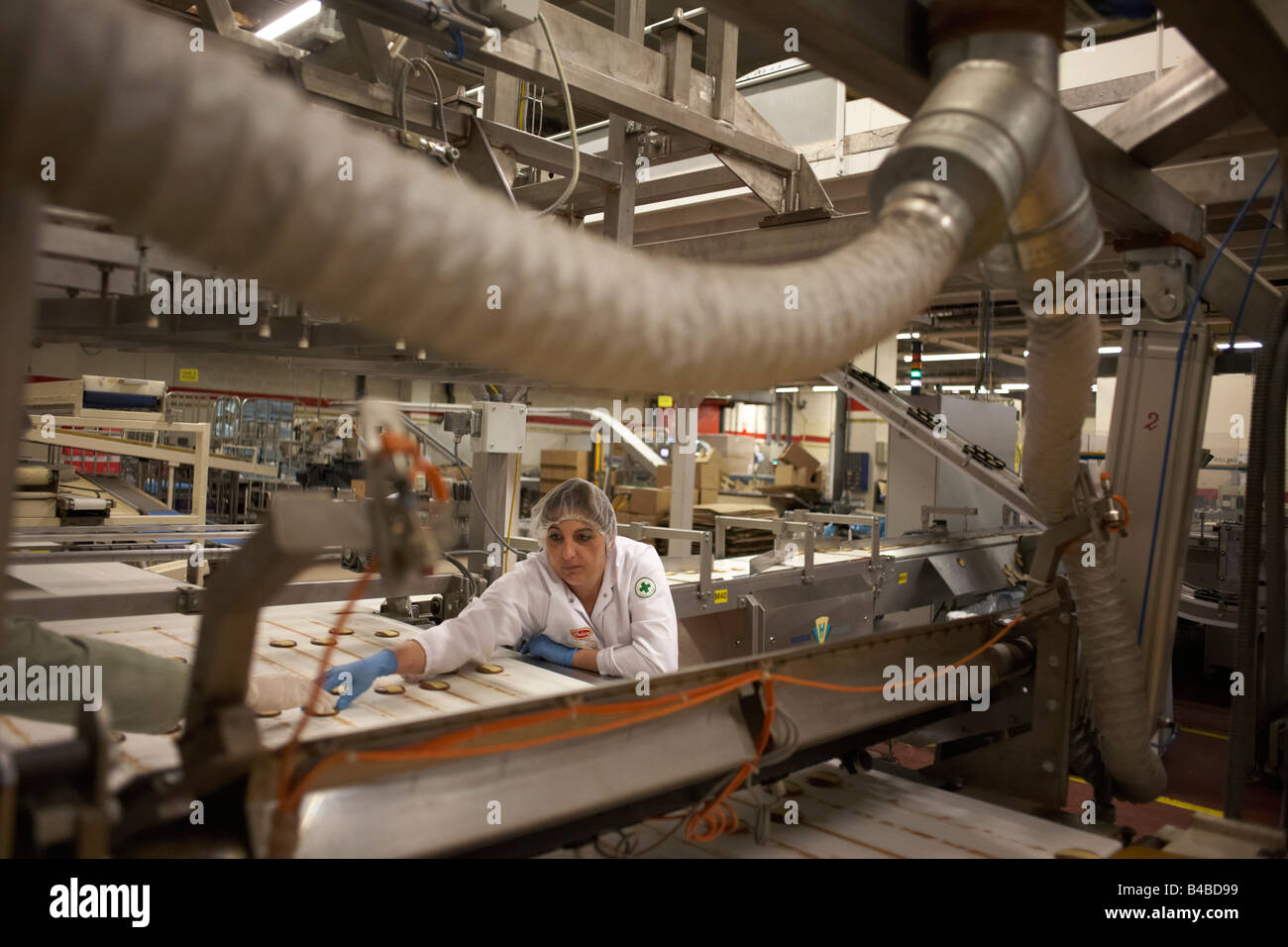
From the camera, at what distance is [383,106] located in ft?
8.07

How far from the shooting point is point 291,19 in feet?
10.3

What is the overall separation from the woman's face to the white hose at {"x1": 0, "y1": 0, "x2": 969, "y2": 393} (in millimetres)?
1944

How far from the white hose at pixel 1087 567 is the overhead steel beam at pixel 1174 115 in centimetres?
45

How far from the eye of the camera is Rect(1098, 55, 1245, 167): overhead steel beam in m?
1.83

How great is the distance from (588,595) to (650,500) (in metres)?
5.63

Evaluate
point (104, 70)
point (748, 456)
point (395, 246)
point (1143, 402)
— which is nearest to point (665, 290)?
point (395, 246)

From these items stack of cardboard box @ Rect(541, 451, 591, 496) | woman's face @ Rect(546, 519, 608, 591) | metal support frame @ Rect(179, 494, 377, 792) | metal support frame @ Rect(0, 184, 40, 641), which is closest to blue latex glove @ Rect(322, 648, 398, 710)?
metal support frame @ Rect(179, 494, 377, 792)

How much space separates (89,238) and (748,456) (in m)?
10.4

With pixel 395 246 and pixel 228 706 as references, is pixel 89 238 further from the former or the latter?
pixel 395 246

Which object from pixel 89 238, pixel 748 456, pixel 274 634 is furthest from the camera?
pixel 748 456

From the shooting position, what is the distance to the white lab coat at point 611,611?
283 cm

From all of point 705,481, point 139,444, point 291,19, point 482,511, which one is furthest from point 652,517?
point 291,19

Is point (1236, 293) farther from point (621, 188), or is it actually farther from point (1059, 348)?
point (621, 188)
